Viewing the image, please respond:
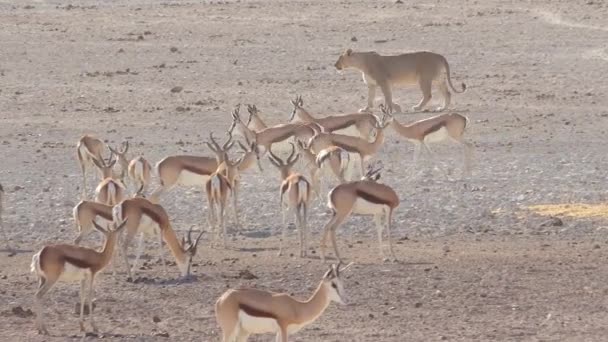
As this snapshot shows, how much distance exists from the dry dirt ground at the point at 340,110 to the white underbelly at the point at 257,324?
1.22 meters

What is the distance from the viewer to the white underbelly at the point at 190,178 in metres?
18.4

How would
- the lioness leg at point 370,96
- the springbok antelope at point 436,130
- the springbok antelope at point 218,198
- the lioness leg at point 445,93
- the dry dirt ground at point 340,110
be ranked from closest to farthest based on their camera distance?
the dry dirt ground at point 340,110
the springbok antelope at point 218,198
the springbok antelope at point 436,130
the lioness leg at point 370,96
the lioness leg at point 445,93

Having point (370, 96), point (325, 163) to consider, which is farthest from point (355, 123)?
point (370, 96)

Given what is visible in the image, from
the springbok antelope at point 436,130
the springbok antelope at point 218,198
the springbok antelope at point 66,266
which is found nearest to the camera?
the springbok antelope at point 66,266

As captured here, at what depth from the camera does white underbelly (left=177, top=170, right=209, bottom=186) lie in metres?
18.4

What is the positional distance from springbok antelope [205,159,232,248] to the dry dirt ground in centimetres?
32

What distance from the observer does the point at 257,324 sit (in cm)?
1160

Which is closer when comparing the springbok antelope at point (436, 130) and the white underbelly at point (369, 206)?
the white underbelly at point (369, 206)

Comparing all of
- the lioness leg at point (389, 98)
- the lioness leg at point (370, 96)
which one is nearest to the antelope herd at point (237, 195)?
the lioness leg at point (370, 96)

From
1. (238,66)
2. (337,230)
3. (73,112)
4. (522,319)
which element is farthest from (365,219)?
(238,66)

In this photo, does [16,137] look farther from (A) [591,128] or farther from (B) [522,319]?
(B) [522,319]

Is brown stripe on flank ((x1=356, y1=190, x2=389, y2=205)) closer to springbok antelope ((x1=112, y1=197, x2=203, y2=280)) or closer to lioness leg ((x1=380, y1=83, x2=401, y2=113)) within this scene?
springbok antelope ((x1=112, y1=197, x2=203, y2=280))

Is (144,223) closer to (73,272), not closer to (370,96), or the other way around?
(73,272)

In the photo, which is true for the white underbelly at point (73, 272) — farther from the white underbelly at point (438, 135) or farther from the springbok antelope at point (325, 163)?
the white underbelly at point (438, 135)
